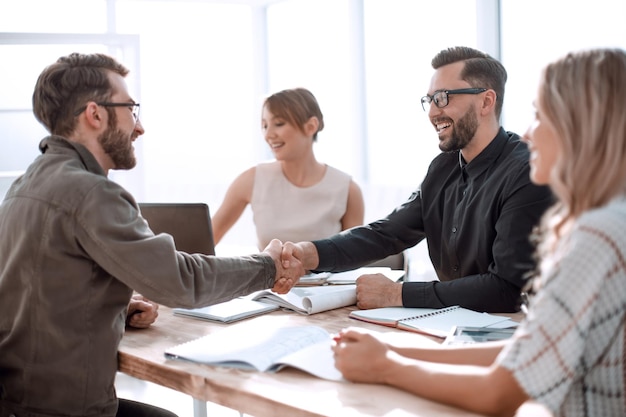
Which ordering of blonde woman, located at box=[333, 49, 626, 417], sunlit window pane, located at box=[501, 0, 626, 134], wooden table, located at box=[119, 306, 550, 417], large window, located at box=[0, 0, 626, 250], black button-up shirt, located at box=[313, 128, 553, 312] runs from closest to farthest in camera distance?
1. blonde woman, located at box=[333, 49, 626, 417]
2. wooden table, located at box=[119, 306, 550, 417]
3. black button-up shirt, located at box=[313, 128, 553, 312]
4. sunlit window pane, located at box=[501, 0, 626, 134]
5. large window, located at box=[0, 0, 626, 250]

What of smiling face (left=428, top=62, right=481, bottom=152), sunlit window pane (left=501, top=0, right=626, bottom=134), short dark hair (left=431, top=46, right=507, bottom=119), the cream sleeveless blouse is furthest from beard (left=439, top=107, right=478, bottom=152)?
sunlit window pane (left=501, top=0, right=626, bottom=134)

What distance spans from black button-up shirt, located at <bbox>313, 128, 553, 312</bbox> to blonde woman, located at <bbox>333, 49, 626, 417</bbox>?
75 cm

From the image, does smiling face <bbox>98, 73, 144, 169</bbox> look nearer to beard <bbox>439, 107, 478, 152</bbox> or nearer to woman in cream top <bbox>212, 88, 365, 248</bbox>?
beard <bbox>439, 107, 478, 152</bbox>

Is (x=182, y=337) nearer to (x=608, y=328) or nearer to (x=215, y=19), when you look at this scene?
(x=608, y=328)

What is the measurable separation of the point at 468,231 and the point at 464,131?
40 centimetres

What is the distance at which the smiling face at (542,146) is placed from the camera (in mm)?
1188

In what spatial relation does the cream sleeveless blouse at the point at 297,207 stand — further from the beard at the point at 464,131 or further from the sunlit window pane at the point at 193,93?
the sunlit window pane at the point at 193,93

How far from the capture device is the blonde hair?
109 cm

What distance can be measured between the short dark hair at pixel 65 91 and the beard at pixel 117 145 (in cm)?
8

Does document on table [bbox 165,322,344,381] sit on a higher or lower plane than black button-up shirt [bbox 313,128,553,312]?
lower

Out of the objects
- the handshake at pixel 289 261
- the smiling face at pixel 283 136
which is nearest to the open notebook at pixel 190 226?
the handshake at pixel 289 261

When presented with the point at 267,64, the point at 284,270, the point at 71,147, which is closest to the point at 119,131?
the point at 71,147

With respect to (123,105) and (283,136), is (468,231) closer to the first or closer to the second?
(123,105)

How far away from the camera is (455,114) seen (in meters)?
2.63
